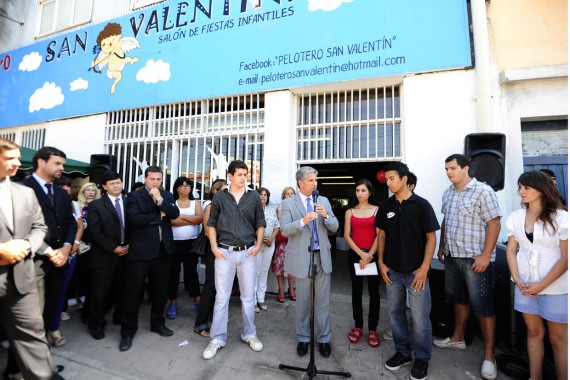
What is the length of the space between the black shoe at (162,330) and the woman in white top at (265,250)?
4.26 ft

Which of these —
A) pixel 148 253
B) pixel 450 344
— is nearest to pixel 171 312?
pixel 148 253

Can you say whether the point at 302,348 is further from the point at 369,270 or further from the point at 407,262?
the point at 407,262

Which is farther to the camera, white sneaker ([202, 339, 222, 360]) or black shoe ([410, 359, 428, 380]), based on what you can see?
white sneaker ([202, 339, 222, 360])

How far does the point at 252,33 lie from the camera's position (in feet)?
18.6

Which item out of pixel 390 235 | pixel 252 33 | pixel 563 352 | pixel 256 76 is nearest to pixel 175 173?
pixel 256 76

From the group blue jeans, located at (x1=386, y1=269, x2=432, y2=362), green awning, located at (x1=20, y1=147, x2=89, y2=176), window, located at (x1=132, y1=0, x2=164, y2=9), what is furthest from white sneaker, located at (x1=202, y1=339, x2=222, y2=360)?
window, located at (x1=132, y1=0, x2=164, y2=9)

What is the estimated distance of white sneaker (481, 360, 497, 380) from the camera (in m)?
2.63

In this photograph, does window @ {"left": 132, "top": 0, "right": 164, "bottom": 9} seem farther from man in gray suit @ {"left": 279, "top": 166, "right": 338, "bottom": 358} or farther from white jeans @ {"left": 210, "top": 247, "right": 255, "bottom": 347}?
white jeans @ {"left": 210, "top": 247, "right": 255, "bottom": 347}

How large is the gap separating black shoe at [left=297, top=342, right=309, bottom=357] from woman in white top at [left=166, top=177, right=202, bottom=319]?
1.86 metres

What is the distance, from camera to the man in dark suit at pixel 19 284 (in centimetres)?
203

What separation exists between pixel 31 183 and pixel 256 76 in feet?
13.1

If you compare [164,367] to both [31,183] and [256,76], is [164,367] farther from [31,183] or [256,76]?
[256,76]

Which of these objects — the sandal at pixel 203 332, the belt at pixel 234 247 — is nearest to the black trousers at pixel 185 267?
the sandal at pixel 203 332

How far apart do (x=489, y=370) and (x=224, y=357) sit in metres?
2.57
